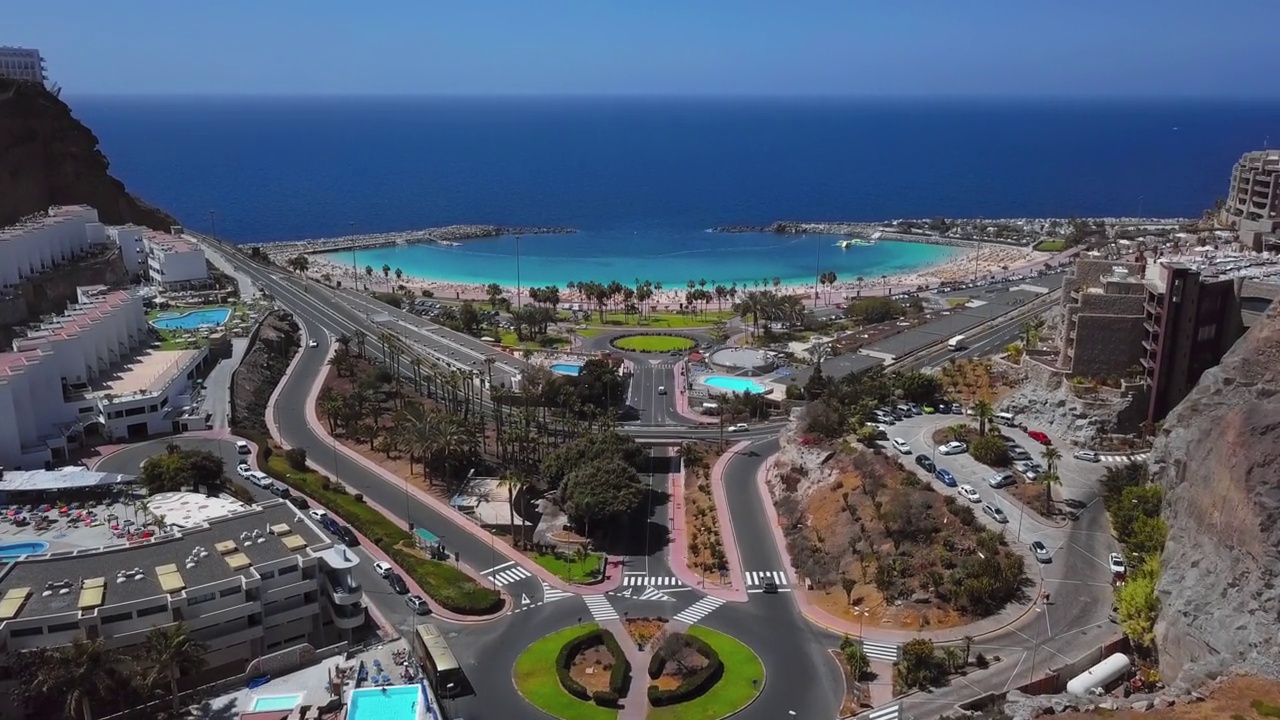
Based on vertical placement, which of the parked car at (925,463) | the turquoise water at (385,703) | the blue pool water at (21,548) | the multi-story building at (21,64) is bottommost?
the turquoise water at (385,703)

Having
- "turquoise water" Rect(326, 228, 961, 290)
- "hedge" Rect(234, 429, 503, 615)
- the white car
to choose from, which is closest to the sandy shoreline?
"turquoise water" Rect(326, 228, 961, 290)

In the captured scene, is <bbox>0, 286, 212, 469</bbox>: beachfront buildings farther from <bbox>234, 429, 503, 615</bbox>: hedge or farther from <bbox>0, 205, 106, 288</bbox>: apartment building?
<bbox>0, 205, 106, 288</bbox>: apartment building

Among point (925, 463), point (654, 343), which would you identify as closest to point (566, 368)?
point (654, 343)

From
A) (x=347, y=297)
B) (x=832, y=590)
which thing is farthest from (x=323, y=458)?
(x=347, y=297)

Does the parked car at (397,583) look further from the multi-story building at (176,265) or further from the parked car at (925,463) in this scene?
the multi-story building at (176,265)

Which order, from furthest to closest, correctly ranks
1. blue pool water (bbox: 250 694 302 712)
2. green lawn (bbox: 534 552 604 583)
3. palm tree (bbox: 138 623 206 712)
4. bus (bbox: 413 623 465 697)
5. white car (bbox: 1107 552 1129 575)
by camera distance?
green lawn (bbox: 534 552 604 583) < white car (bbox: 1107 552 1129 575) < bus (bbox: 413 623 465 697) < blue pool water (bbox: 250 694 302 712) < palm tree (bbox: 138 623 206 712)

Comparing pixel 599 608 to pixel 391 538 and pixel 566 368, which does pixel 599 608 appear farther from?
pixel 566 368

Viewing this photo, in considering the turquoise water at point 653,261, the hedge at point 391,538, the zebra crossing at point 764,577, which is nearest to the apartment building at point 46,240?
the hedge at point 391,538

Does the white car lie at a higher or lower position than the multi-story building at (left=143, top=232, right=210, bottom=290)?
lower
